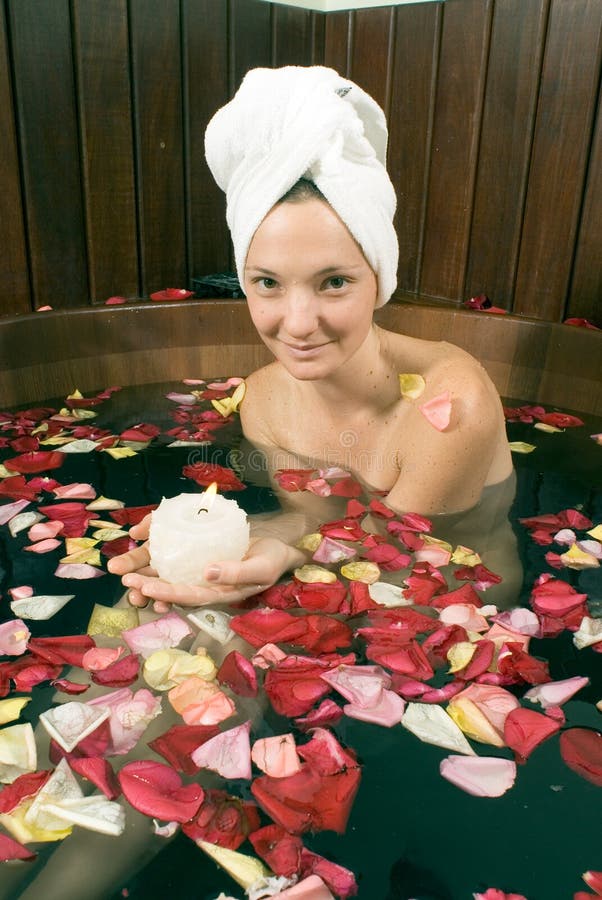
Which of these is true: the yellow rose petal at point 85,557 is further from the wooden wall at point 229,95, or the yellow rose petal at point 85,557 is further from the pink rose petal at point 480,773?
the wooden wall at point 229,95

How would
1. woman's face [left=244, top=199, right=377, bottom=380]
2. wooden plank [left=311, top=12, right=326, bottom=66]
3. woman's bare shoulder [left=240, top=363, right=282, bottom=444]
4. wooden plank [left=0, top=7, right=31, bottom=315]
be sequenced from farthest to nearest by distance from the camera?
wooden plank [left=311, top=12, right=326, bottom=66], wooden plank [left=0, top=7, right=31, bottom=315], woman's bare shoulder [left=240, top=363, right=282, bottom=444], woman's face [left=244, top=199, right=377, bottom=380]

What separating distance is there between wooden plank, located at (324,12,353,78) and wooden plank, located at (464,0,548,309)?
79 centimetres

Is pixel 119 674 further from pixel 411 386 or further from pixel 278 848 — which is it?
pixel 411 386

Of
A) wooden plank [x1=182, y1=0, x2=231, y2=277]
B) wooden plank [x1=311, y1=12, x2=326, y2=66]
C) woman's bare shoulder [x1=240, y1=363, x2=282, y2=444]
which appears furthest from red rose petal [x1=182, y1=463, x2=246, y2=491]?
wooden plank [x1=311, y1=12, x2=326, y2=66]

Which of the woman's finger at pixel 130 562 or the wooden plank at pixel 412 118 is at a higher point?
the wooden plank at pixel 412 118

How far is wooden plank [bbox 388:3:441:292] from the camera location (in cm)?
322

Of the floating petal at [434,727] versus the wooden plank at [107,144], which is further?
the wooden plank at [107,144]

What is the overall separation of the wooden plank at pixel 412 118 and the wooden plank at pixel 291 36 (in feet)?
1.70

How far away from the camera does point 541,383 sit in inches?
105

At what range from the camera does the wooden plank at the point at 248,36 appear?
3348mm

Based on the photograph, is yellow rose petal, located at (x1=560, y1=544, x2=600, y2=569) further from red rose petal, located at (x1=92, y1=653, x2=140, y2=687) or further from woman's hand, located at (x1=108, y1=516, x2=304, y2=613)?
red rose petal, located at (x1=92, y1=653, x2=140, y2=687)

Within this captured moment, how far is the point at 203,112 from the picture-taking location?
335 cm

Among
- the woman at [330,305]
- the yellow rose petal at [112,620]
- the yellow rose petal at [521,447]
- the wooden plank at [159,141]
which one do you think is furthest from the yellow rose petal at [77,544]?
the wooden plank at [159,141]

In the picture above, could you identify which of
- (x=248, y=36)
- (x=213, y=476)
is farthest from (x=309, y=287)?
(x=248, y=36)
